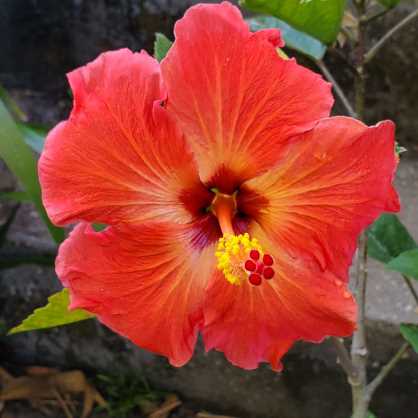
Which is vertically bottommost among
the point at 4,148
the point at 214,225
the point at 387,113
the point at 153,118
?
the point at 387,113

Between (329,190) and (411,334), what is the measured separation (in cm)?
32

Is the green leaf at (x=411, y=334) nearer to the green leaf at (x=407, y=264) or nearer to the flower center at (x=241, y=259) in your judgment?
the green leaf at (x=407, y=264)

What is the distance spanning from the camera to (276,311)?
0.63 m

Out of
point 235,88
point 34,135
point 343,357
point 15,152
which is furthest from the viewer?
point 34,135

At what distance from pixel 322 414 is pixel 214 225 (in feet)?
2.97

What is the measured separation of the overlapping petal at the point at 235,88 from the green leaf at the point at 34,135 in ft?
2.26

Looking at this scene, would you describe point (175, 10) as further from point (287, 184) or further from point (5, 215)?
point (287, 184)

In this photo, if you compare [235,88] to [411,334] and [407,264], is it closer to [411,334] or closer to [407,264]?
[407,264]

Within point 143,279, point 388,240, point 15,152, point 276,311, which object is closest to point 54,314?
point 143,279

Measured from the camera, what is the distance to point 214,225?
26.1 inches

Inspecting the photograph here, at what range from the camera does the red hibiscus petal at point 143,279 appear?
0.58 m

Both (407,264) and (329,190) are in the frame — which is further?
(407,264)

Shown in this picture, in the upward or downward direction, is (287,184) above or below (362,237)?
above

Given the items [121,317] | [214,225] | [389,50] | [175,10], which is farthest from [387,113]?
[121,317]
